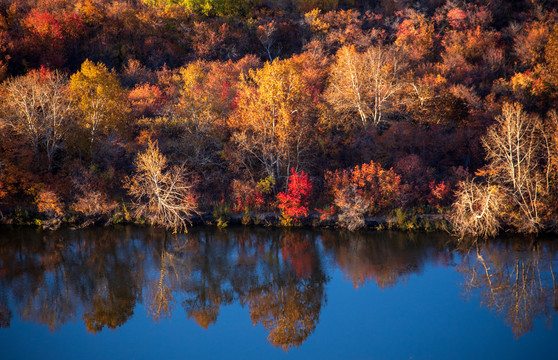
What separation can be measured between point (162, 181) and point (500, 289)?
67.0 ft

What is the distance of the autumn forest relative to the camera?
91.9 feet

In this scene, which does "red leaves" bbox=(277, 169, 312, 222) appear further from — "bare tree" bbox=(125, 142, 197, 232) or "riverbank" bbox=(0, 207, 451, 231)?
"bare tree" bbox=(125, 142, 197, 232)

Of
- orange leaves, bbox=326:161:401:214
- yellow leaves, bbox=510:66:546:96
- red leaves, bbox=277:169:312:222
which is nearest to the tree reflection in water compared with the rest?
orange leaves, bbox=326:161:401:214

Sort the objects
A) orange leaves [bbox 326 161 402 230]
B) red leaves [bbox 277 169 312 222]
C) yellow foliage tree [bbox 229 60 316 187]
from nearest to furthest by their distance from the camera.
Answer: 1. orange leaves [bbox 326 161 402 230]
2. red leaves [bbox 277 169 312 222]
3. yellow foliage tree [bbox 229 60 316 187]

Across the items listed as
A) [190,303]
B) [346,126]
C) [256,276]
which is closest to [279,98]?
[346,126]

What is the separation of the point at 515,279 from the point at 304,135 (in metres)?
17.0

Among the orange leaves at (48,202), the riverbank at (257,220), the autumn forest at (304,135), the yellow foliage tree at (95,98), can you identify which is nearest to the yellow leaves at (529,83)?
the autumn forest at (304,135)

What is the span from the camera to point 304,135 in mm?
32906

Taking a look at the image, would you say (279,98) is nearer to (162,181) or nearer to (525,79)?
(162,181)

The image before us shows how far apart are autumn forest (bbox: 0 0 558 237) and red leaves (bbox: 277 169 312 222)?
0.33 feet

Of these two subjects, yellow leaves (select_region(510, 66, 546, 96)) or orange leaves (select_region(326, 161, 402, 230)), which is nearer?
orange leaves (select_region(326, 161, 402, 230))

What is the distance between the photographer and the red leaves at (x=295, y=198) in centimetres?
2895

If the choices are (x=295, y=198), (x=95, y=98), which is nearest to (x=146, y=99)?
(x=95, y=98)

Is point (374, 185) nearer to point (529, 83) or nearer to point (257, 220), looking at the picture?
point (257, 220)
